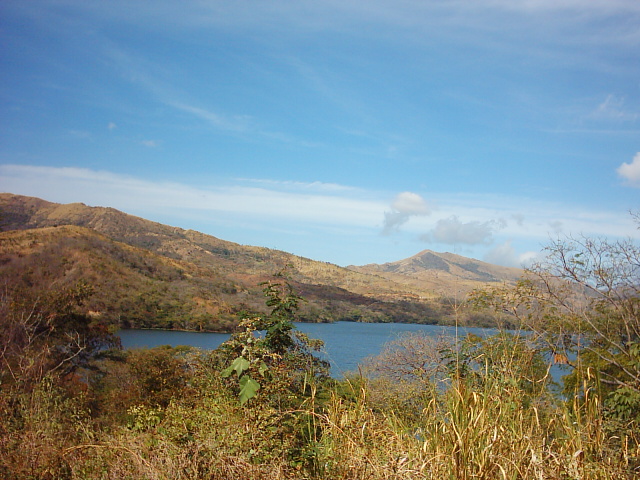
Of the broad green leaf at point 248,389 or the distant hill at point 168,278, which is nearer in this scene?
the broad green leaf at point 248,389

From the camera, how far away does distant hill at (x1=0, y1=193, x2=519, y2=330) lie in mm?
48469

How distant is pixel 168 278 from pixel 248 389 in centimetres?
7010

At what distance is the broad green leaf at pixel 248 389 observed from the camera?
141 inches

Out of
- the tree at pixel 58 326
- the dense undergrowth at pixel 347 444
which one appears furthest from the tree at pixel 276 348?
the tree at pixel 58 326

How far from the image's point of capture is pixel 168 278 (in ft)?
230

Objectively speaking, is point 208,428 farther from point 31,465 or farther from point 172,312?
point 172,312

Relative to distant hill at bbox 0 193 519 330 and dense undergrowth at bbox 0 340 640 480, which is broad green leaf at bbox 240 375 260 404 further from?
distant hill at bbox 0 193 519 330

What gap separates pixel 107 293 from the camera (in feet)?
166

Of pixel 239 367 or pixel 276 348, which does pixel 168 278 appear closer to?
pixel 276 348

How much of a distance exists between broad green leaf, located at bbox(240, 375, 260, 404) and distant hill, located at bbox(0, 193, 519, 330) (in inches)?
73.1

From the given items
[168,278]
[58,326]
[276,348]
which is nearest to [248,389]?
[276,348]

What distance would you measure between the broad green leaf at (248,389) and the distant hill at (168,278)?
1.86m

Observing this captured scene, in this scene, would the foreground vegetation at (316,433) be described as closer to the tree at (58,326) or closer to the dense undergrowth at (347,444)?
the dense undergrowth at (347,444)

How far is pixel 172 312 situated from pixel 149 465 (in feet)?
179
